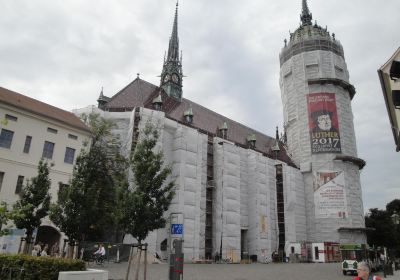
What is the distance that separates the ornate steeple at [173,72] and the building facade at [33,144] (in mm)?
25898

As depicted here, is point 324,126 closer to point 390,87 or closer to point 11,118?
point 390,87

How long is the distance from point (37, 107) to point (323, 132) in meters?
45.8

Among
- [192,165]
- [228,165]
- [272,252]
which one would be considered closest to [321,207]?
[272,252]

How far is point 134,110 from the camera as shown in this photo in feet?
132

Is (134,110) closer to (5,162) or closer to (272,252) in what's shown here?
(5,162)

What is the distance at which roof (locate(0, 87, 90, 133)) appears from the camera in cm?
2838

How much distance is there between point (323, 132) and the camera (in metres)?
59.2

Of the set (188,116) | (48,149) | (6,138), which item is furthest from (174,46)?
(6,138)

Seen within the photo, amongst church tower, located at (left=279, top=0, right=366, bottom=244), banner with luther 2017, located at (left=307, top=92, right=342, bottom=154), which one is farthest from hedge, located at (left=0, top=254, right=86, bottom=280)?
banner with luther 2017, located at (left=307, top=92, right=342, bottom=154)

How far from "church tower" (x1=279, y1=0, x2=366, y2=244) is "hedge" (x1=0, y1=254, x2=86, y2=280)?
50515mm

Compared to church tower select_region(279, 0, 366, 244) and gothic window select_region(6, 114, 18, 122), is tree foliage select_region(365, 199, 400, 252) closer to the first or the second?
church tower select_region(279, 0, 366, 244)

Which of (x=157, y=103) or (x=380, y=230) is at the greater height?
(x=157, y=103)

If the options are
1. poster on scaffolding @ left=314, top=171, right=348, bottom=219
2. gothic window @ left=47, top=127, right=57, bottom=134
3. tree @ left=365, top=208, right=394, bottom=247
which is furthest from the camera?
tree @ left=365, top=208, right=394, bottom=247

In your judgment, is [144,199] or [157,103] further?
[157,103]
